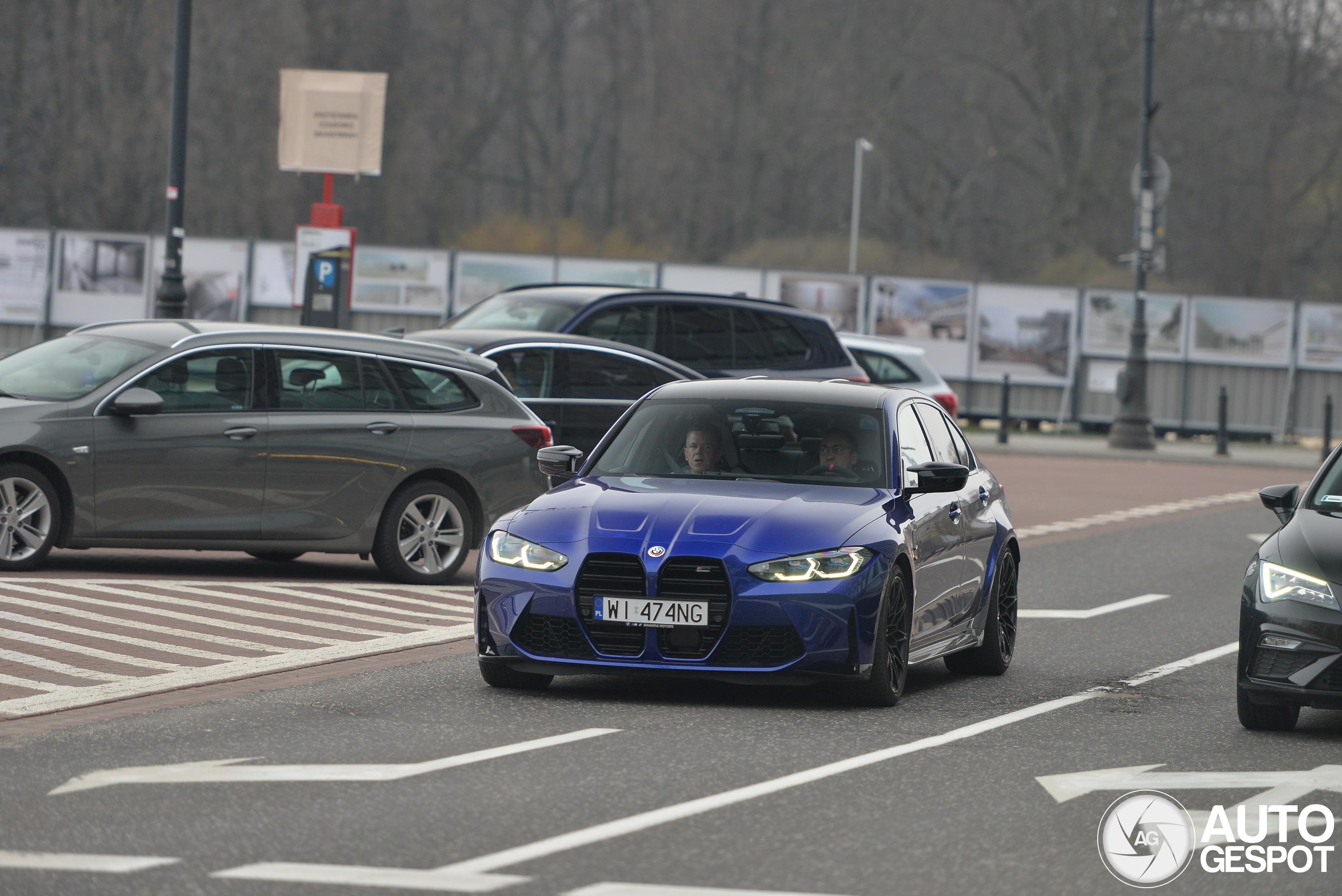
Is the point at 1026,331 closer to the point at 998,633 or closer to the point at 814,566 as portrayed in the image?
the point at 998,633

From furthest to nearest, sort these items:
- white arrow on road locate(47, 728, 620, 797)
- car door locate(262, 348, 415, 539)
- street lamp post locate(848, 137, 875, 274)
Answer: street lamp post locate(848, 137, 875, 274) → car door locate(262, 348, 415, 539) → white arrow on road locate(47, 728, 620, 797)

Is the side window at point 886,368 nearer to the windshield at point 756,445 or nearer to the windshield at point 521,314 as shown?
the windshield at point 521,314

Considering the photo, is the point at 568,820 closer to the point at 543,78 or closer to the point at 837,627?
the point at 837,627

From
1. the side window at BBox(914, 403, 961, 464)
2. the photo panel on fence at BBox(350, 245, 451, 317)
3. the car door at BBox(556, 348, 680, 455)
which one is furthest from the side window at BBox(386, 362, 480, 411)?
the photo panel on fence at BBox(350, 245, 451, 317)

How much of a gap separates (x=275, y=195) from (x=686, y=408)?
46.6 metres

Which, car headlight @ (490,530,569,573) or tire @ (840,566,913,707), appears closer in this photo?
car headlight @ (490,530,569,573)

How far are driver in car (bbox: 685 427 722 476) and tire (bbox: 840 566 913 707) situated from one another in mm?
1090

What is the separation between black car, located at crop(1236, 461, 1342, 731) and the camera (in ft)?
28.3

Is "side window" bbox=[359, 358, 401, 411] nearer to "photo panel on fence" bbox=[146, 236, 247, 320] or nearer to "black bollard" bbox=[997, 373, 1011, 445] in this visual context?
"black bollard" bbox=[997, 373, 1011, 445]

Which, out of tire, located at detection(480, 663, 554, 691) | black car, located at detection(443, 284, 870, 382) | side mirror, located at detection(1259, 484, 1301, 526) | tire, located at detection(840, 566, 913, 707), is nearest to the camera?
tire, located at detection(840, 566, 913, 707)

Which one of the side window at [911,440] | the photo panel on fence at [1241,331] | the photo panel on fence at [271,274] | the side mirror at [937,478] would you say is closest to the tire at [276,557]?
the side window at [911,440]

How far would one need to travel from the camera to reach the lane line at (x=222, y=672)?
8.82 m

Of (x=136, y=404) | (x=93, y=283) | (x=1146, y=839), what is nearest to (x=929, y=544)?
(x=1146, y=839)

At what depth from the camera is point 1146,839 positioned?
22.3ft
